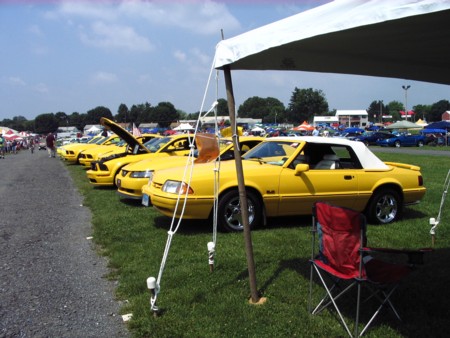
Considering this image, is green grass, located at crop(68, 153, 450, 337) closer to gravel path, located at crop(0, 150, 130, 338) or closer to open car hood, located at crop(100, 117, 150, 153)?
gravel path, located at crop(0, 150, 130, 338)

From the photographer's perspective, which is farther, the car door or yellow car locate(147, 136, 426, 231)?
the car door

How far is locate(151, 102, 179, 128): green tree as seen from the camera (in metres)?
120

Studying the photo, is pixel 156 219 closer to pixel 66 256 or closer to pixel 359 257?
pixel 66 256

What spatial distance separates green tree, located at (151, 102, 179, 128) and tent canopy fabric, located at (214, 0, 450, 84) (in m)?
115

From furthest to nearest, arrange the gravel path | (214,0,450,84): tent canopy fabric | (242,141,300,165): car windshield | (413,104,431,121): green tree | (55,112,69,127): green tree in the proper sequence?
(413,104,431,121): green tree
(55,112,69,127): green tree
(242,141,300,165): car windshield
the gravel path
(214,0,450,84): tent canopy fabric

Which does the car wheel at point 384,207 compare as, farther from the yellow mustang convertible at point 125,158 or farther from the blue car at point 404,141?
Answer: the blue car at point 404,141

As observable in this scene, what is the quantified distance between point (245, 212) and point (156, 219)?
3765 mm

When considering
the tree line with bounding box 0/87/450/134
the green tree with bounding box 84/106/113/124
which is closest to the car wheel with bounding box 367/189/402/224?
the tree line with bounding box 0/87/450/134

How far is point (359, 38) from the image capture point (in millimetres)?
3045

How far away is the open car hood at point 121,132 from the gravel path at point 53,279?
2.48 meters

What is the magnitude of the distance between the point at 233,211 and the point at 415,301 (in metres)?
2.91

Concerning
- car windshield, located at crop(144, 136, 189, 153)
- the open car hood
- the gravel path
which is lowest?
the gravel path

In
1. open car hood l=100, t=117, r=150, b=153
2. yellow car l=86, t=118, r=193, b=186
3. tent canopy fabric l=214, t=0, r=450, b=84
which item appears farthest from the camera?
yellow car l=86, t=118, r=193, b=186

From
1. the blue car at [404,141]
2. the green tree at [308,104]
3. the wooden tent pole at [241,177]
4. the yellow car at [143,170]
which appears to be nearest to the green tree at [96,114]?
the green tree at [308,104]
